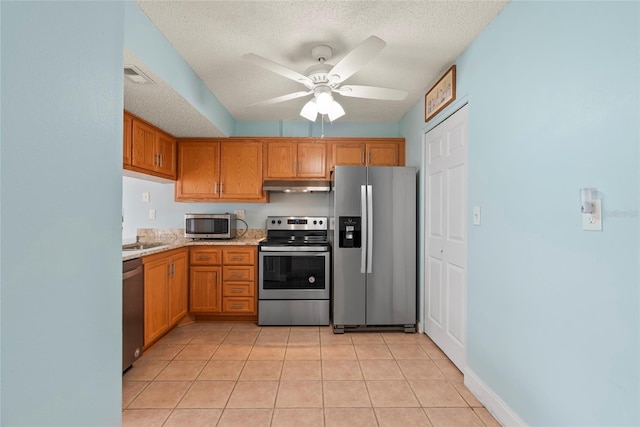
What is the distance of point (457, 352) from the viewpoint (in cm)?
248

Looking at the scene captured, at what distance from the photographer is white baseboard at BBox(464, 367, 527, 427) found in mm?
1743

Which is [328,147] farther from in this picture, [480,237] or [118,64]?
[118,64]

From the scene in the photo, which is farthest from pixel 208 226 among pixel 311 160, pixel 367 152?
pixel 367 152

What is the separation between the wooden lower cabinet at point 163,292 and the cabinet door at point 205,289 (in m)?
0.09

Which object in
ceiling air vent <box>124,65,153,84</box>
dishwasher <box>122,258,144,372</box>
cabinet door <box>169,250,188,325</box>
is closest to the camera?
ceiling air vent <box>124,65,153,84</box>

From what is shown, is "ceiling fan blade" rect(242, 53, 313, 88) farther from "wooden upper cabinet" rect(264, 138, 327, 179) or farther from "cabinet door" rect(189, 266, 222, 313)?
"cabinet door" rect(189, 266, 222, 313)

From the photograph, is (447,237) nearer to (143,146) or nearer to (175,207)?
(143,146)

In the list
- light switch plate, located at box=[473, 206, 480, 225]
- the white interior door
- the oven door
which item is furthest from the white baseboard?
the oven door

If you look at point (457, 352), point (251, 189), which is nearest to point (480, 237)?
point (457, 352)

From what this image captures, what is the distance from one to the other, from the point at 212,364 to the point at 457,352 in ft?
6.36

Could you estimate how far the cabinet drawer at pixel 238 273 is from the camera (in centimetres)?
353

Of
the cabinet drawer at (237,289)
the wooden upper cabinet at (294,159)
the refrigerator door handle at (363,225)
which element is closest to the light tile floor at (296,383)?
the cabinet drawer at (237,289)

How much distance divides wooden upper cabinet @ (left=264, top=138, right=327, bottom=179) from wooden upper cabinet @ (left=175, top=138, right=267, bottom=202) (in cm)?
13

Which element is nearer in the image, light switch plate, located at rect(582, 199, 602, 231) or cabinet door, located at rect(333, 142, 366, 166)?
light switch plate, located at rect(582, 199, 602, 231)
